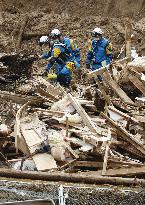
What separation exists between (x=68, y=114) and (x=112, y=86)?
52.8 inches

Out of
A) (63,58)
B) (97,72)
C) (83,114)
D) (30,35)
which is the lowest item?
(83,114)

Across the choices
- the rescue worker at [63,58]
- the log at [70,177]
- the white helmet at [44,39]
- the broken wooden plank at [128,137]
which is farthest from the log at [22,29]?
the log at [70,177]

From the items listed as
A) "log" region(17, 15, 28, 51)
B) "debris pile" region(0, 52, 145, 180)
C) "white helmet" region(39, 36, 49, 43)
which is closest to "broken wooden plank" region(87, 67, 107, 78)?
"debris pile" region(0, 52, 145, 180)

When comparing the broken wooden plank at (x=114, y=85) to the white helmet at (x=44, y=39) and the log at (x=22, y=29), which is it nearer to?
the white helmet at (x=44, y=39)

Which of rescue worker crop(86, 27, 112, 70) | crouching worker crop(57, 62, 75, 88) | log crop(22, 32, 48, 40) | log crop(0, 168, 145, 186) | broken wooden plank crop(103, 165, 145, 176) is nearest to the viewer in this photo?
log crop(0, 168, 145, 186)

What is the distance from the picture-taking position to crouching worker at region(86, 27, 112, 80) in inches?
469

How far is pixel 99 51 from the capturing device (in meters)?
12.0

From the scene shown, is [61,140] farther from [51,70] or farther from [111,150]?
[51,70]

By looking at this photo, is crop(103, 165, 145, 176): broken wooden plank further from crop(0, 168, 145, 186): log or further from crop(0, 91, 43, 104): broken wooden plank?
crop(0, 91, 43, 104): broken wooden plank

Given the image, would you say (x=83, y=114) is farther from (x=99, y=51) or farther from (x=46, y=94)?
(x=99, y=51)

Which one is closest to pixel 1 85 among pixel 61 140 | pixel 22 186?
pixel 61 140

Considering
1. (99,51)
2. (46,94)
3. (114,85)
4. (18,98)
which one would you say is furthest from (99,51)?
(18,98)

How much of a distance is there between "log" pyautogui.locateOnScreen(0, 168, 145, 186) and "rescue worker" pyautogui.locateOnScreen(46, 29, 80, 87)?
4.62 metres

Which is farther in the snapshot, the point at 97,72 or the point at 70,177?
the point at 97,72
